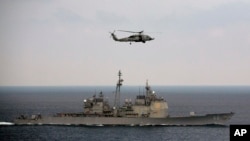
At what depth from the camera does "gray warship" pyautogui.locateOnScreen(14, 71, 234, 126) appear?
50.2 m

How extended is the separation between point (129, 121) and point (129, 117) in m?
0.41

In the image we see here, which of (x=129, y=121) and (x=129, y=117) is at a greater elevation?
(x=129, y=117)

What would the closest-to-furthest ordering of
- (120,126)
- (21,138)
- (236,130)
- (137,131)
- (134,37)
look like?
(236,130) < (134,37) < (21,138) < (137,131) < (120,126)

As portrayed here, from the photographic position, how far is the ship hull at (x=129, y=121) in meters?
50.2

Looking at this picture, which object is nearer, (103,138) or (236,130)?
(236,130)

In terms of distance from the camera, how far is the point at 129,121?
50.2 metres

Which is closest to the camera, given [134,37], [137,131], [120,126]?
[134,37]

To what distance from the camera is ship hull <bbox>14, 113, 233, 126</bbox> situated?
165 feet

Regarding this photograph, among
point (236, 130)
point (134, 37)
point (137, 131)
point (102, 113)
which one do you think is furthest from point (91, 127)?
point (236, 130)

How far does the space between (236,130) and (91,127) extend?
3112cm

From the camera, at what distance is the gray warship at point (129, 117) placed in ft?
165

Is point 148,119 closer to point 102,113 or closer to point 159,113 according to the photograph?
point 159,113

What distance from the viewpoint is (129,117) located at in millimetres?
50125

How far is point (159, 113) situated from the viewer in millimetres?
50344
